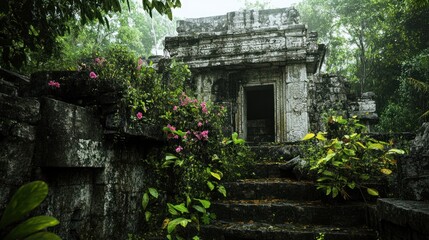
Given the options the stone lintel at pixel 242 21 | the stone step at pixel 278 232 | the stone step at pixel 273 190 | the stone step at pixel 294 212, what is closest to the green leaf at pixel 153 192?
the stone step at pixel 278 232

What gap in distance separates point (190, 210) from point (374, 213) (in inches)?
87.6

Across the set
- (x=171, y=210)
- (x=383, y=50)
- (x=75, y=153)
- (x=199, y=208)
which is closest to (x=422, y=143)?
(x=199, y=208)

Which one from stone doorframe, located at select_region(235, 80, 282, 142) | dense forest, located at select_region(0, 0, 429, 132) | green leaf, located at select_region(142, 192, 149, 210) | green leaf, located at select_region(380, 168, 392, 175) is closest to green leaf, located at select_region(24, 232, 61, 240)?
green leaf, located at select_region(142, 192, 149, 210)

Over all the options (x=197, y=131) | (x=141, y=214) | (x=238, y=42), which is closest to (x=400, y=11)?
(x=238, y=42)

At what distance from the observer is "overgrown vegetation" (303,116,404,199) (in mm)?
4016

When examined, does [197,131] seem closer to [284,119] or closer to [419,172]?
[419,172]

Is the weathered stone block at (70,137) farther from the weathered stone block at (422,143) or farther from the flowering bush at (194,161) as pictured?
the weathered stone block at (422,143)

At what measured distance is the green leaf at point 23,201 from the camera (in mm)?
1450

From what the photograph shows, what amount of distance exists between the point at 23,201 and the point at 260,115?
488 inches

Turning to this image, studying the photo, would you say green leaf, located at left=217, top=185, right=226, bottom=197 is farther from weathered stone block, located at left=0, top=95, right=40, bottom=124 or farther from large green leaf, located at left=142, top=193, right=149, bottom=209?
weathered stone block, located at left=0, top=95, right=40, bottom=124

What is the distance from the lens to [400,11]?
1453cm

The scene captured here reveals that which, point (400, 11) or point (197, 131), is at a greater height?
point (400, 11)

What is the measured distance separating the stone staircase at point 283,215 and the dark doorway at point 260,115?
7.53m

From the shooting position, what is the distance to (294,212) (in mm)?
3998
